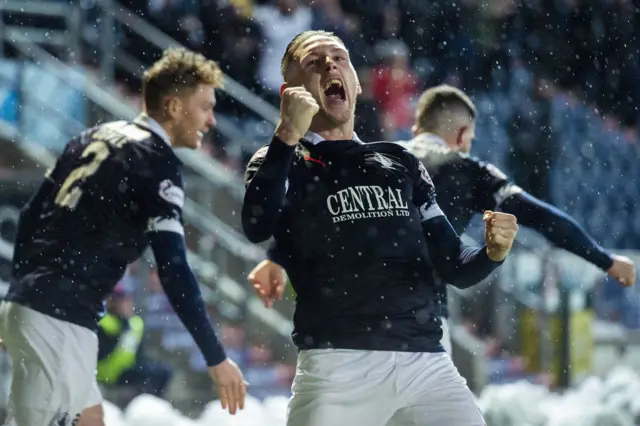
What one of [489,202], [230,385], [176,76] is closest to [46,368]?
[230,385]

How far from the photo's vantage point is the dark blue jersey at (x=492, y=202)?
4359 millimetres

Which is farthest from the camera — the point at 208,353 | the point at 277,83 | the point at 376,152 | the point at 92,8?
the point at 277,83

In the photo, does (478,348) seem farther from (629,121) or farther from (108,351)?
(629,121)

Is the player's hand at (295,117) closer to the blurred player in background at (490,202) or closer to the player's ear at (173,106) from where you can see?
the player's ear at (173,106)

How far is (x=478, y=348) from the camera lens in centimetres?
820

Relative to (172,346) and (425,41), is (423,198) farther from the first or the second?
(425,41)

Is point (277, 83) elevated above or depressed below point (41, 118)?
above

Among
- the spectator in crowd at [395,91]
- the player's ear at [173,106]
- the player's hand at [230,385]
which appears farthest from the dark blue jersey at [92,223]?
the spectator in crowd at [395,91]

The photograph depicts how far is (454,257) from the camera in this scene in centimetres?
300

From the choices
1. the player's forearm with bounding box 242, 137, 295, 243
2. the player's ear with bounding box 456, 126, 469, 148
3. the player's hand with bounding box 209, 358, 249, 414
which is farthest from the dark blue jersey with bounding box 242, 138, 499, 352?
the player's ear with bounding box 456, 126, 469, 148

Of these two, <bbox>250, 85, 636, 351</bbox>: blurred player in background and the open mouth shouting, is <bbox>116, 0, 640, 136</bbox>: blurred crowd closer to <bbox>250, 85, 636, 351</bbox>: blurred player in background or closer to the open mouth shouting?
<bbox>250, 85, 636, 351</bbox>: blurred player in background

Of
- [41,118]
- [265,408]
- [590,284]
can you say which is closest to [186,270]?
[265,408]

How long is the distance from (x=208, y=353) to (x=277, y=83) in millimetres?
6928

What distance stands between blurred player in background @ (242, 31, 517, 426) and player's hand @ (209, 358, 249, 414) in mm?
553
